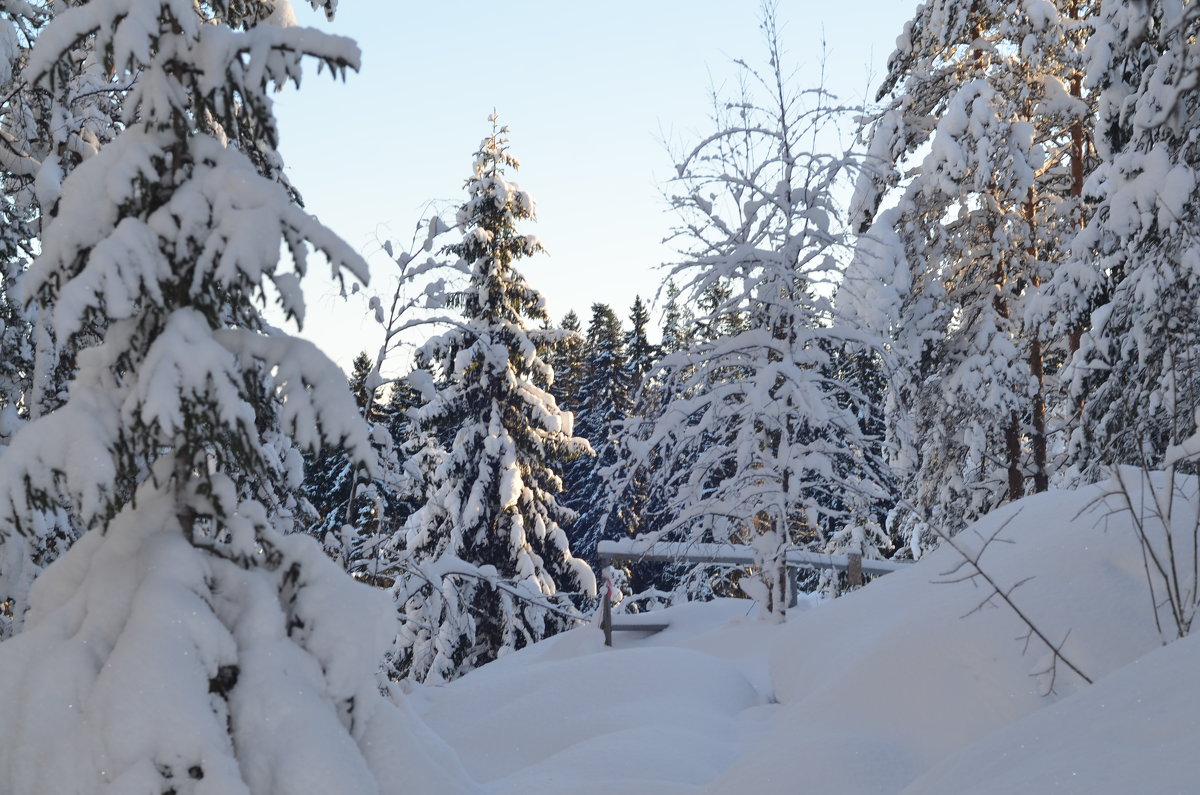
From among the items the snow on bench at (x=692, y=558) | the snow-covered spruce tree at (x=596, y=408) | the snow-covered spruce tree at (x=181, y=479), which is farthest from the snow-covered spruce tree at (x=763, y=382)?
the snow-covered spruce tree at (x=596, y=408)

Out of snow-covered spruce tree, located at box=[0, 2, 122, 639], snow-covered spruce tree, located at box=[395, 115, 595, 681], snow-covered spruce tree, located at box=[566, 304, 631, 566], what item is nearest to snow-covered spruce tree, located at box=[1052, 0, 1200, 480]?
snow-covered spruce tree, located at box=[0, 2, 122, 639]

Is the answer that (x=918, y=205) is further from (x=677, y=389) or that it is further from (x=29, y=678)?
(x=29, y=678)

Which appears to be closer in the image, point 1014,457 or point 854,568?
point 854,568

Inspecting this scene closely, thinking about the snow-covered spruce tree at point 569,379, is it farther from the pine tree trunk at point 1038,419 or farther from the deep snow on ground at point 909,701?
the deep snow on ground at point 909,701

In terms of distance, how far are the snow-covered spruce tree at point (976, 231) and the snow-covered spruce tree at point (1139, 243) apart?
241 cm

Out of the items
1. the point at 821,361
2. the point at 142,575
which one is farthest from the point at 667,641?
the point at 142,575

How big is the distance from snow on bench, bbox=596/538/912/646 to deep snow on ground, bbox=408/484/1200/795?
2959mm

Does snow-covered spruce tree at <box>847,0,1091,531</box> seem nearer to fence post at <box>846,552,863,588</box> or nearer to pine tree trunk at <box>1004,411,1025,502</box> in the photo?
pine tree trunk at <box>1004,411,1025,502</box>

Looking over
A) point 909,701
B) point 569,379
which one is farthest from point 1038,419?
point 569,379

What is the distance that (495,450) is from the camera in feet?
62.9

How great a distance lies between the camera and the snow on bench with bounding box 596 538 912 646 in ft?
37.6

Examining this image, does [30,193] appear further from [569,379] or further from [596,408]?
[569,379]

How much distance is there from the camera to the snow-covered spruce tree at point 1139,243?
876 cm

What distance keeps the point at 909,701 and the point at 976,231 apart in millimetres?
11719
